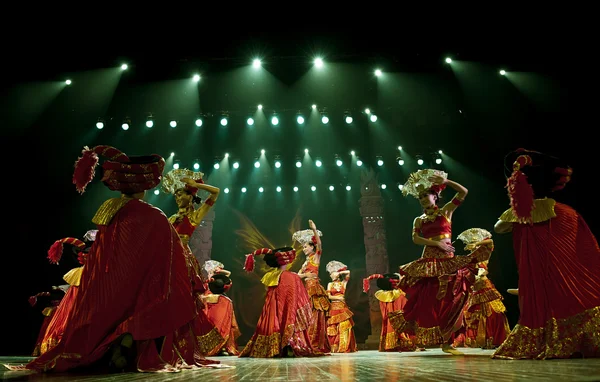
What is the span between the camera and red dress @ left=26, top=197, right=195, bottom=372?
124 inches

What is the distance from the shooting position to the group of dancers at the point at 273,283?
3.22 m

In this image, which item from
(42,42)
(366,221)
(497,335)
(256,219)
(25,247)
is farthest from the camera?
(256,219)

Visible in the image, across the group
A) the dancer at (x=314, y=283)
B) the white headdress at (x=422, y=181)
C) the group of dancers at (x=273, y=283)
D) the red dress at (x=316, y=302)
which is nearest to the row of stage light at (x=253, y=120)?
the dancer at (x=314, y=283)

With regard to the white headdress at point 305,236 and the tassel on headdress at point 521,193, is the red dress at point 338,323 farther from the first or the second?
the tassel on headdress at point 521,193

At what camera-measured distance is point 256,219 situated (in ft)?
52.7

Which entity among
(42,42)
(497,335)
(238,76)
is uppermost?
(238,76)

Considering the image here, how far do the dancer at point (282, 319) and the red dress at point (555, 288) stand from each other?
2.77 meters

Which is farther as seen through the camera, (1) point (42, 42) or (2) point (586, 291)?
(1) point (42, 42)

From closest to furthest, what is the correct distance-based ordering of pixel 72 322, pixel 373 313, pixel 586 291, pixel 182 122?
pixel 72 322, pixel 586 291, pixel 182 122, pixel 373 313

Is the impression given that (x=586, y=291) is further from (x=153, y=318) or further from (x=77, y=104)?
(x=77, y=104)

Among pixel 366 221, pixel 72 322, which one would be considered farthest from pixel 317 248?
pixel 366 221

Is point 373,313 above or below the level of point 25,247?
below

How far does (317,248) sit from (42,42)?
5527 mm

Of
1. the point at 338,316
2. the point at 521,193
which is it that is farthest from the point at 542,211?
the point at 338,316
